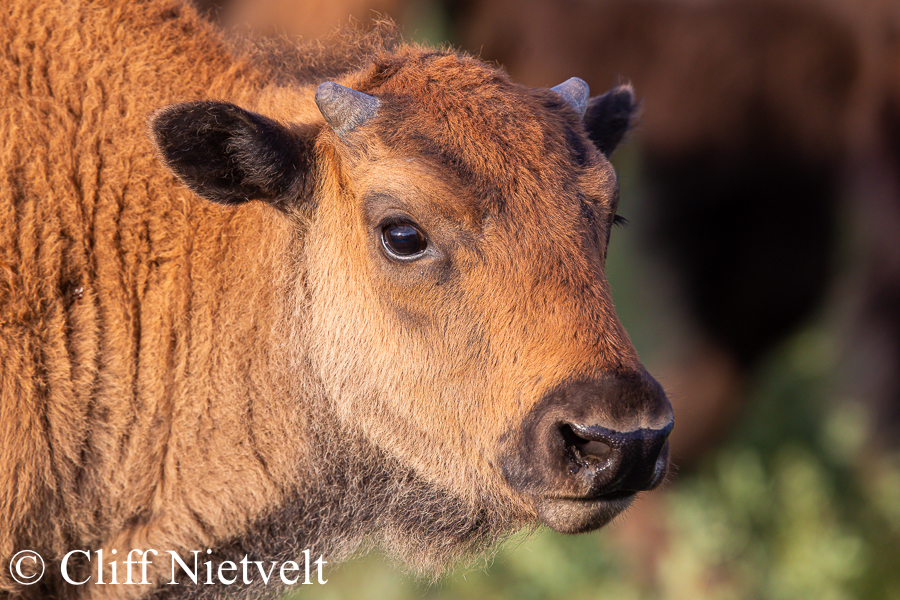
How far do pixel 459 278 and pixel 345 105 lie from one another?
91 centimetres

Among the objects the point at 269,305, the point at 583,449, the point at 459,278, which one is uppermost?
the point at 459,278

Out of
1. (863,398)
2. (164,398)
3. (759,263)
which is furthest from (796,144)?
(164,398)

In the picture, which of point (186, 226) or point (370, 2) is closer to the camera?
point (186, 226)

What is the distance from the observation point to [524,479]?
11.3 feet

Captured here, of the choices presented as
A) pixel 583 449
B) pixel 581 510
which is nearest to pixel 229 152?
pixel 583 449

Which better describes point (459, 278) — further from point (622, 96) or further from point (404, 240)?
point (622, 96)

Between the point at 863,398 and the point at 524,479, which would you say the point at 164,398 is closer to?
the point at 524,479

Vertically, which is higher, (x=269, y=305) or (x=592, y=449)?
(x=592, y=449)

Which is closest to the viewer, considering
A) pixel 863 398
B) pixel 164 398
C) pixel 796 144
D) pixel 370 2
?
pixel 164 398

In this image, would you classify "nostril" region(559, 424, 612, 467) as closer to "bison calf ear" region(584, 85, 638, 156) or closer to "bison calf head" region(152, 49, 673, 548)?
"bison calf head" region(152, 49, 673, 548)

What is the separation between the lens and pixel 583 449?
3.27m

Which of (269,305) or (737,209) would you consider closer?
(269,305)

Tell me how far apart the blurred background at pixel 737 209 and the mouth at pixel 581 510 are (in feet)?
13.5

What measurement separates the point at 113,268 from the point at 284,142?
941mm
